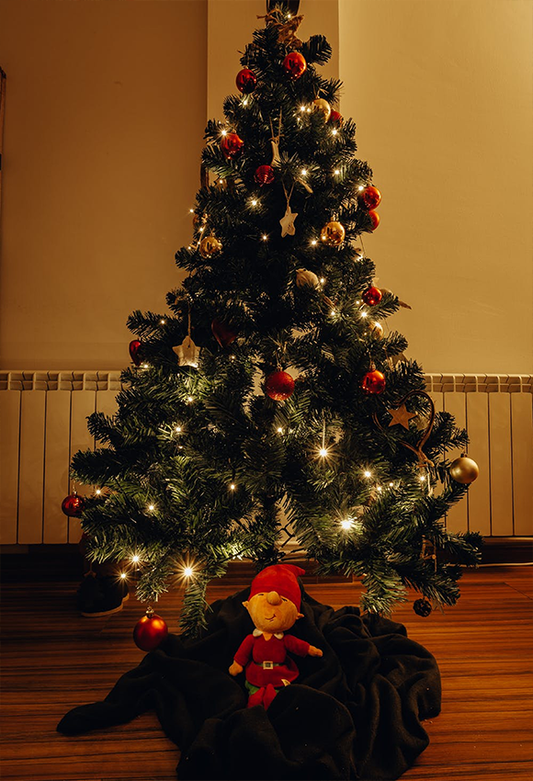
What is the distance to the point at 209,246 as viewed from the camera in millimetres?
1070

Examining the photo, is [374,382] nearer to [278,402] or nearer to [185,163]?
[278,402]

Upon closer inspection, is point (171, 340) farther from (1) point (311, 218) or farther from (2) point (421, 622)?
(2) point (421, 622)

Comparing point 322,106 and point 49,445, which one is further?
point 49,445

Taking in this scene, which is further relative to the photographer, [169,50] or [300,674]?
[169,50]

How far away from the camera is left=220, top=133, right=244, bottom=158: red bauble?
3.48ft

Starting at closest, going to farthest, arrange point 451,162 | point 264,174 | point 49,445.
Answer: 1. point 264,174
2. point 49,445
3. point 451,162

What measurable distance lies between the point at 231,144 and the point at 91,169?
1.11 metres

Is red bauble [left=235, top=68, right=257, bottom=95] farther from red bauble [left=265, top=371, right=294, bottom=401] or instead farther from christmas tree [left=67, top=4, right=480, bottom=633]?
red bauble [left=265, top=371, right=294, bottom=401]

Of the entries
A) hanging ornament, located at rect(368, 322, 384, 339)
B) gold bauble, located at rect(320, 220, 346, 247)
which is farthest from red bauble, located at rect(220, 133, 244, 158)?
hanging ornament, located at rect(368, 322, 384, 339)

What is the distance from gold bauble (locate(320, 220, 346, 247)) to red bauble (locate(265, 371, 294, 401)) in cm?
33

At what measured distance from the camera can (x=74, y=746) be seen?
32.7 inches

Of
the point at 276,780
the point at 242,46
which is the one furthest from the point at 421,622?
the point at 242,46

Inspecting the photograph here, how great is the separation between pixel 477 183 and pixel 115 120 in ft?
4.86

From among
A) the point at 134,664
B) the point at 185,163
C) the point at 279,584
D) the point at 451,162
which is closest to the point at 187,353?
the point at 279,584
